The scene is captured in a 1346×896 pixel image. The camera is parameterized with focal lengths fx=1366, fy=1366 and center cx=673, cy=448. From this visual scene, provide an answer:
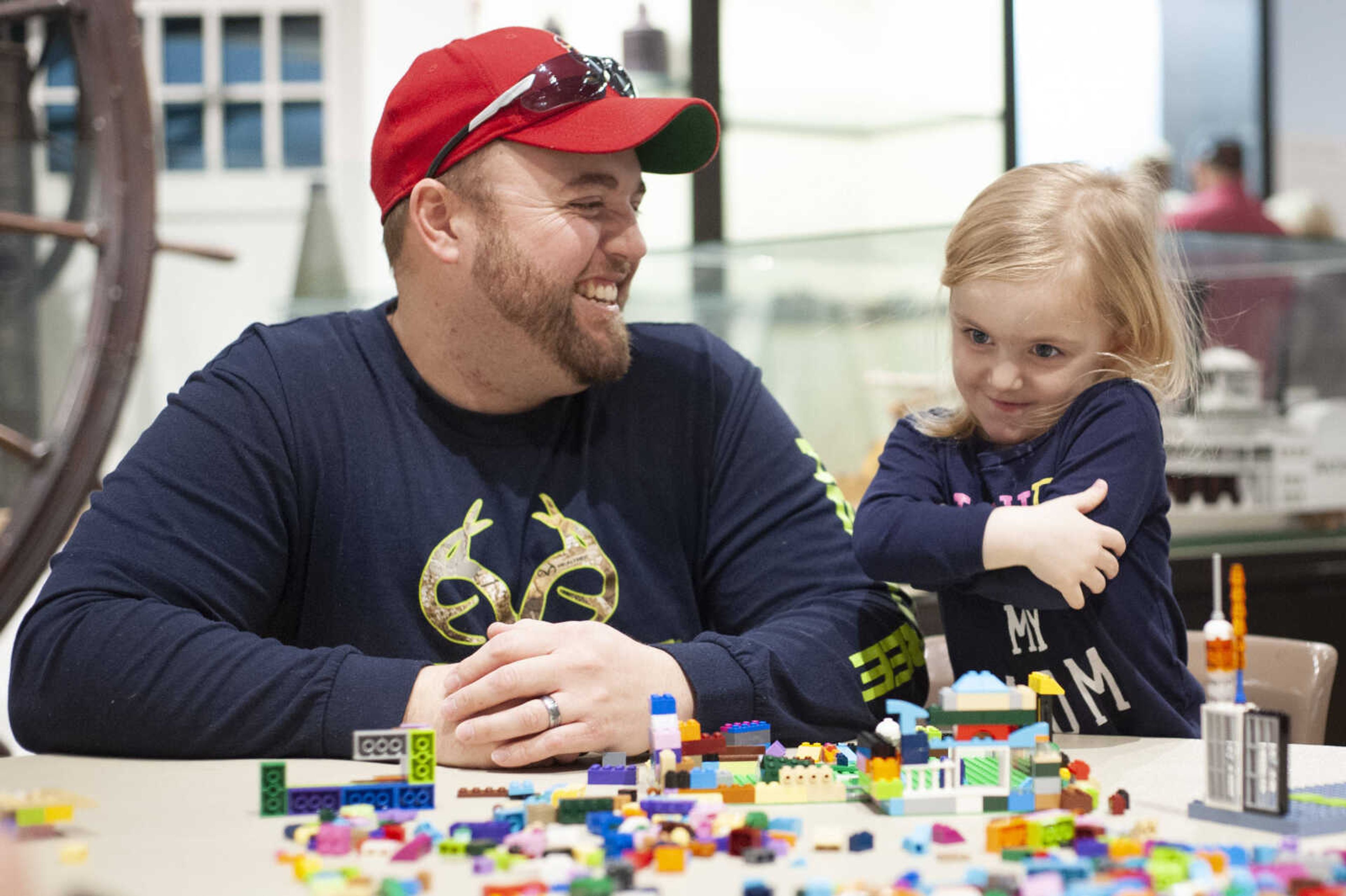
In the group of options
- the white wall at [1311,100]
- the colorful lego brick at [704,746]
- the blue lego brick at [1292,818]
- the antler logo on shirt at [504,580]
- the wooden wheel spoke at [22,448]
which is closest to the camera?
the blue lego brick at [1292,818]

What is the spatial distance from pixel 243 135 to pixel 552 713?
9.78 ft

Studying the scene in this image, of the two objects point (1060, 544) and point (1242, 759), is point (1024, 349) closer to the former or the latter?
point (1060, 544)

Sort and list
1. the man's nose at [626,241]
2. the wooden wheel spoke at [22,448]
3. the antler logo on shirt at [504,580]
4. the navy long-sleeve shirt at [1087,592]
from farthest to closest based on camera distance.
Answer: the wooden wheel spoke at [22,448] < the man's nose at [626,241] < the antler logo on shirt at [504,580] < the navy long-sleeve shirt at [1087,592]

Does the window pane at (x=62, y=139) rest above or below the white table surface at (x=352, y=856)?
above

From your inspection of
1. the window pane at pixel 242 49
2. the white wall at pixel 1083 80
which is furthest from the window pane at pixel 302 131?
the white wall at pixel 1083 80

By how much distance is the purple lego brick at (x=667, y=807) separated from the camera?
3.05 ft

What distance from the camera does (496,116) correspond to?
4.68 feet

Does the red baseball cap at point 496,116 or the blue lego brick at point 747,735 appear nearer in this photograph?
the blue lego brick at point 747,735

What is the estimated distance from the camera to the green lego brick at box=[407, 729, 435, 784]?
960mm

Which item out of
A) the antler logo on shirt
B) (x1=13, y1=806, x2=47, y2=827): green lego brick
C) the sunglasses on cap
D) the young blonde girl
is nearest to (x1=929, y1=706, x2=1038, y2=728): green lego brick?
the young blonde girl

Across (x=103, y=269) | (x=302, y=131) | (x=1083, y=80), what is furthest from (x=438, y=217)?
(x=302, y=131)

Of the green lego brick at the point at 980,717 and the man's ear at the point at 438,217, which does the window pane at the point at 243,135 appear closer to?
the man's ear at the point at 438,217

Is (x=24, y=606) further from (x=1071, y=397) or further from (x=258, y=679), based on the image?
(x=1071, y=397)

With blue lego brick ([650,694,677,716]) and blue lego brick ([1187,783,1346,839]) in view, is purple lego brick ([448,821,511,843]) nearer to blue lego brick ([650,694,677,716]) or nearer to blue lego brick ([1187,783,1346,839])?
blue lego brick ([650,694,677,716])
